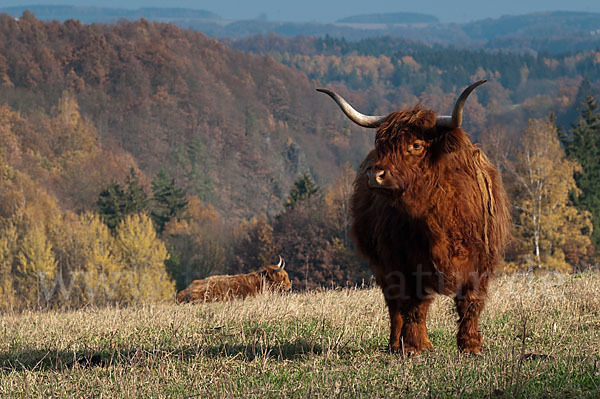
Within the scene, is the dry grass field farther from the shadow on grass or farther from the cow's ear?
the cow's ear

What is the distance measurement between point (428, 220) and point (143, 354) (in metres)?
2.44

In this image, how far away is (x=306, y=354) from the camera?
582 cm

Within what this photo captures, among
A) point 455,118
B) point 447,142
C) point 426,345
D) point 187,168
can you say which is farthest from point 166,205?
point 455,118

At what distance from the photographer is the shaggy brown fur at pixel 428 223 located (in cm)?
519

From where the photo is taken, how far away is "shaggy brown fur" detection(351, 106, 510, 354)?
519cm

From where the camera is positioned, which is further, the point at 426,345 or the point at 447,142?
the point at 426,345

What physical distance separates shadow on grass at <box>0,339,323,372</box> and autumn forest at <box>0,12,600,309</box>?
2.35 meters

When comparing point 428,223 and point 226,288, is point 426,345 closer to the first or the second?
point 428,223

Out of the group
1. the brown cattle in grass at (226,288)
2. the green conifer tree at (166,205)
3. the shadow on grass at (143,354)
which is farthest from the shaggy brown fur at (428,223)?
the green conifer tree at (166,205)

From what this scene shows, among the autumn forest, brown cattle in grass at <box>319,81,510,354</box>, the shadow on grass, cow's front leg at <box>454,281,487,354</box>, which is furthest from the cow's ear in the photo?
the shadow on grass

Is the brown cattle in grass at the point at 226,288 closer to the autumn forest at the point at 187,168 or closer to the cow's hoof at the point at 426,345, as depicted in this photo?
the autumn forest at the point at 187,168

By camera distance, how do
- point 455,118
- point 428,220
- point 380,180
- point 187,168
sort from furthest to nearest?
1. point 187,168
2. point 428,220
3. point 455,118
4. point 380,180

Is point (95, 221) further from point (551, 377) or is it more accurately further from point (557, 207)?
point (551, 377)

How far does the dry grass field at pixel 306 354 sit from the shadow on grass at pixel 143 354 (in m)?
0.02
